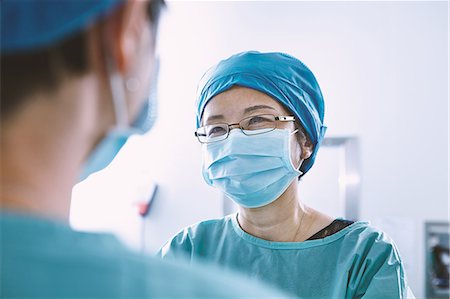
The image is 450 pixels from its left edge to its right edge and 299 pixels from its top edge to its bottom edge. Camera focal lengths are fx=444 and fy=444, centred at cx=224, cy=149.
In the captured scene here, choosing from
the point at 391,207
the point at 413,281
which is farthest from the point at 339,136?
the point at 413,281

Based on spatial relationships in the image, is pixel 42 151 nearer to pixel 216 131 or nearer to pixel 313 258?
pixel 216 131

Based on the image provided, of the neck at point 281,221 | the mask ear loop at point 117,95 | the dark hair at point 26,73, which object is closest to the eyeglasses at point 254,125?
the neck at point 281,221

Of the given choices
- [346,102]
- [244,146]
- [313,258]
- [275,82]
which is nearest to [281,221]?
[313,258]

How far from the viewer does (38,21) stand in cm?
41

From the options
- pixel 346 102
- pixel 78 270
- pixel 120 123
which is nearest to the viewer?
pixel 78 270

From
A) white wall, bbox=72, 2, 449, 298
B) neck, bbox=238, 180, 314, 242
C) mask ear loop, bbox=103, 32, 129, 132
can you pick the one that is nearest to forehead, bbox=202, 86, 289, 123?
neck, bbox=238, 180, 314, 242

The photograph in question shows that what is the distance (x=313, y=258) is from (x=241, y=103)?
441 mm

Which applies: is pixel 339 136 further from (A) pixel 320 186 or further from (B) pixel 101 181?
(B) pixel 101 181

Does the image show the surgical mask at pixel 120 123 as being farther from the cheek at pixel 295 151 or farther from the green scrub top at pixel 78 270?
the cheek at pixel 295 151

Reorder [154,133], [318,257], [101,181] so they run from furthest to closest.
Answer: [154,133], [101,181], [318,257]

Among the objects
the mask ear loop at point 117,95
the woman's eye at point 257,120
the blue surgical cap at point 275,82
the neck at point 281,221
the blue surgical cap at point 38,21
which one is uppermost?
the blue surgical cap at point 275,82

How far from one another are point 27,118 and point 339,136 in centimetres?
198

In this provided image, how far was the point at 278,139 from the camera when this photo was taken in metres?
1.15

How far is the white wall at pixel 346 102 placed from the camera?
2193mm
